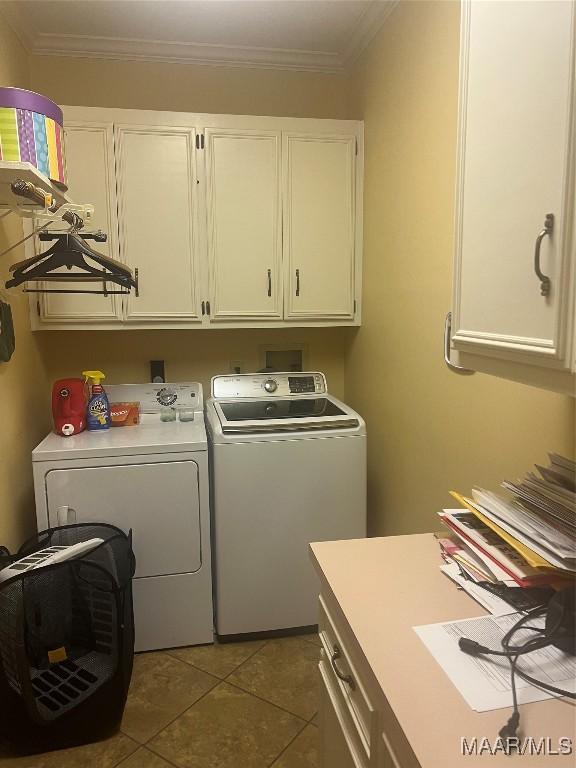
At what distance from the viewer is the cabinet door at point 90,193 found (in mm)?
2379

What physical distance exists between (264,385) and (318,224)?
823 mm

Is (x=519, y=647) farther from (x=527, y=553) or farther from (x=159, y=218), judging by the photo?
(x=159, y=218)

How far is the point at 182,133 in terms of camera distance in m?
2.45

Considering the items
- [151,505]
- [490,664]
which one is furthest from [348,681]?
[151,505]

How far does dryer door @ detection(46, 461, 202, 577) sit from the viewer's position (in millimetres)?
2133

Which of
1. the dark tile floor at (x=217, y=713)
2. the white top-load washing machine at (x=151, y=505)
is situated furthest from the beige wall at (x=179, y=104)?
the dark tile floor at (x=217, y=713)

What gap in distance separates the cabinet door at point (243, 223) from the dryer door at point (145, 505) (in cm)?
82

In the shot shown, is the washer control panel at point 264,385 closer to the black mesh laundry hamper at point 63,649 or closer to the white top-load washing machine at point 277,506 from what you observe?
the white top-load washing machine at point 277,506

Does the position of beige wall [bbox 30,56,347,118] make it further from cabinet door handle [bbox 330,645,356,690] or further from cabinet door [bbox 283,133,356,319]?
cabinet door handle [bbox 330,645,356,690]

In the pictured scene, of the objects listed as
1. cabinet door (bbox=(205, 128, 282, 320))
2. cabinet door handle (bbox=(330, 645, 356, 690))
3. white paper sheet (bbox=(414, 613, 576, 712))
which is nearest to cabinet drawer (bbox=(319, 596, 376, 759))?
cabinet door handle (bbox=(330, 645, 356, 690))

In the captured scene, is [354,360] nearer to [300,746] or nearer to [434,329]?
[434,329]

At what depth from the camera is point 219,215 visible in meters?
2.54

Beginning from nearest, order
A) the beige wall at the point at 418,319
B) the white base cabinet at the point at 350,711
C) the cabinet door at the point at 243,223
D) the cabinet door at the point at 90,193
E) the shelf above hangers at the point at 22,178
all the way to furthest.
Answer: the white base cabinet at the point at 350,711
the shelf above hangers at the point at 22,178
the beige wall at the point at 418,319
the cabinet door at the point at 90,193
the cabinet door at the point at 243,223

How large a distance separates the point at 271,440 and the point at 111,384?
1036mm
